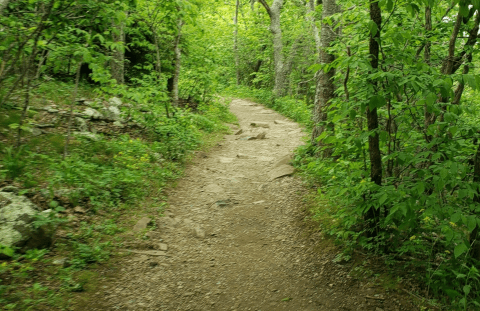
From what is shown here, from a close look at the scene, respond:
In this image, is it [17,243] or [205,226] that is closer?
[17,243]

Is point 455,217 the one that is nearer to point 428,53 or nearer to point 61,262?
point 428,53

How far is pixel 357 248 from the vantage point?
15.3ft

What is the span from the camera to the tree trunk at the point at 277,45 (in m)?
18.2

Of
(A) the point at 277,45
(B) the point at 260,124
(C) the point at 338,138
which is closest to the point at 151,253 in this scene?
(C) the point at 338,138

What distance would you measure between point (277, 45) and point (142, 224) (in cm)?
1517

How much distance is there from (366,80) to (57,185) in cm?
475

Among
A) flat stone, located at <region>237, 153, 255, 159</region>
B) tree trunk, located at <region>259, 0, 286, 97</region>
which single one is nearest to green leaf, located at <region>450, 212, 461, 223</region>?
flat stone, located at <region>237, 153, 255, 159</region>

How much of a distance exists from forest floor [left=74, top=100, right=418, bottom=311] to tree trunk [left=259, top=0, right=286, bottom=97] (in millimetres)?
11398

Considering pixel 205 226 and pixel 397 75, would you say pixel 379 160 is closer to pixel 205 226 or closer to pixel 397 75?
pixel 397 75

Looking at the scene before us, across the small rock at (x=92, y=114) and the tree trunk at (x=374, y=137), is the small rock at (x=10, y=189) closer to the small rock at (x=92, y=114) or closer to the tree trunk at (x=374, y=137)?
the small rock at (x=92, y=114)

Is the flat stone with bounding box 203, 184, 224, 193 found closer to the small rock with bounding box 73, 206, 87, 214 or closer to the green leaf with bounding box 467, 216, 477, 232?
the small rock with bounding box 73, 206, 87, 214

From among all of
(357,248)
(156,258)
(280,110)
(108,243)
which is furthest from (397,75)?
(280,110)

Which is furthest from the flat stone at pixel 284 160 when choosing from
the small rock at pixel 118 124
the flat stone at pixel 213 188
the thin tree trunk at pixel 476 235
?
the thin tree trunk at pixel 476 235

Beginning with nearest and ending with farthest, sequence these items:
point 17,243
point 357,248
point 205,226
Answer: point 17,243 → point 357,248 → point 205,226
